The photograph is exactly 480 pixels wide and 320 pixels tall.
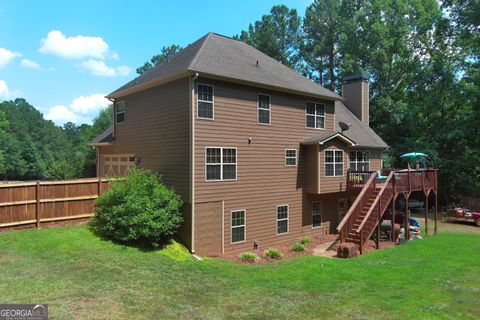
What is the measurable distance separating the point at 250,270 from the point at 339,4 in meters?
39.5

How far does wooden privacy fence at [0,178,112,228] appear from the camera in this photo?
37.0 ft

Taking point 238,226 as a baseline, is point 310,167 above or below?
above

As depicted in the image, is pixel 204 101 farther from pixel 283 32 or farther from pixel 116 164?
pixel 283 32

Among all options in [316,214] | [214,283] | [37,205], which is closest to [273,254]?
[316,214]

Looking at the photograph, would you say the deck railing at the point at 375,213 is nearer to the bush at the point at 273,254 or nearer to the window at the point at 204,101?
the bush at the point at 273,254

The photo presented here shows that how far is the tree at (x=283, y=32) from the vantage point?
138ft

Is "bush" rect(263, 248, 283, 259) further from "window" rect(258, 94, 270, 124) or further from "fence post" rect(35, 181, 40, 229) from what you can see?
"fence post" rect(35, 181, 40, 229)

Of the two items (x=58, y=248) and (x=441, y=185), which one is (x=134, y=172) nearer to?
(x=58, y=248)

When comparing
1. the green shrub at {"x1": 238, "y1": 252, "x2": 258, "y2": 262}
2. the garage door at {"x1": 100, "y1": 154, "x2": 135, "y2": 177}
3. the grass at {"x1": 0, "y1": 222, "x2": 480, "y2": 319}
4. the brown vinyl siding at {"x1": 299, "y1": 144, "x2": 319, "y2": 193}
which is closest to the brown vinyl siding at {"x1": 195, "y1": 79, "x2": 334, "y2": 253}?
the brown vinyl siding at {"x1": 299, "y1": 144, "x2": 319, "y2": 193}

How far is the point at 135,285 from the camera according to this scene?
7.90 metres

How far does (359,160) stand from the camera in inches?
834

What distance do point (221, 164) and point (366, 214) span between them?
21.9 ft

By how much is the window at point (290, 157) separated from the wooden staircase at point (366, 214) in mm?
3483

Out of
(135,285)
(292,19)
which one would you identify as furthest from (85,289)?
(292,19)
